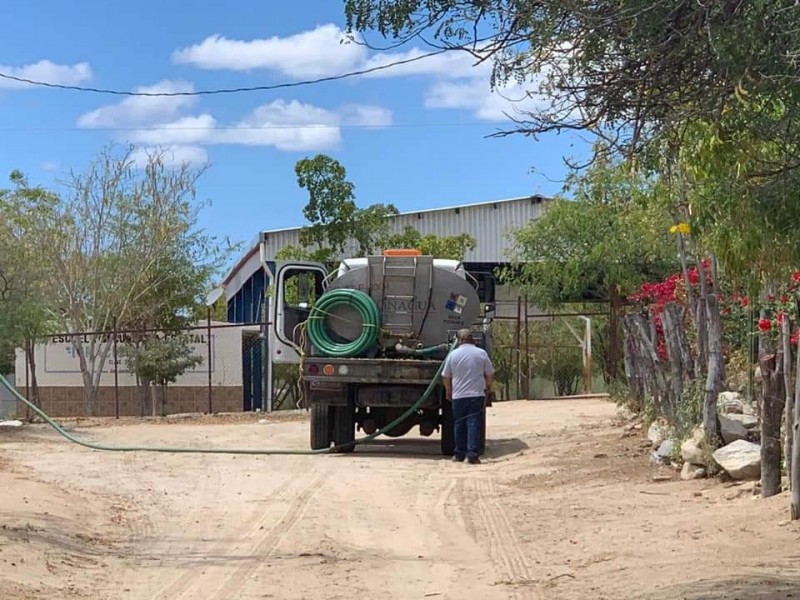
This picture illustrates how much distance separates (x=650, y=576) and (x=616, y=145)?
2.96 metres

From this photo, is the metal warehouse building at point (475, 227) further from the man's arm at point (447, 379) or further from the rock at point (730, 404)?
the rock at point (730, 404)

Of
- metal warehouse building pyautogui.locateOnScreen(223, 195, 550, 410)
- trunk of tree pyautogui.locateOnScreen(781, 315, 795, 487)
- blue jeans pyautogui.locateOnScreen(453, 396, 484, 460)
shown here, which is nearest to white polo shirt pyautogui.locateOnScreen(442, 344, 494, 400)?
blue jeans pyautogui.locateOnScreen(453, 396, 484, 460)

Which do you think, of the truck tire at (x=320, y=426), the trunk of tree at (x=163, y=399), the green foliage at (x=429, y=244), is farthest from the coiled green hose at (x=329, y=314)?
the trunk of tree at (x=163, y=399)

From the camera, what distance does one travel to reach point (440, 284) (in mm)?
16062

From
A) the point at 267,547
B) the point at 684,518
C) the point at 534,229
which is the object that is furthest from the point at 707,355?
the point at 534,229

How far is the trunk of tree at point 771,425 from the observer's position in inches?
376

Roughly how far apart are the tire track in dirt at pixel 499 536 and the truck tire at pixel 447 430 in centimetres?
215

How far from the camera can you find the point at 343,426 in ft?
51.2

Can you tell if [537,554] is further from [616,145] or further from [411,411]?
[411,411]

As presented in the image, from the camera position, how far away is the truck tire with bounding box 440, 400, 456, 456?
15477 mm

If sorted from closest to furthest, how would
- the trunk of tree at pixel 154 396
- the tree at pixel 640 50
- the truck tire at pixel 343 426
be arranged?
the tree at pixel 640 50 → the truck tire at pixel 343 426 → the trunk of tree at pixel 154 396

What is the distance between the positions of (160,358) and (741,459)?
65.3ft

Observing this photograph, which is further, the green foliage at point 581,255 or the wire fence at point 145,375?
the wire fence at point 145,375

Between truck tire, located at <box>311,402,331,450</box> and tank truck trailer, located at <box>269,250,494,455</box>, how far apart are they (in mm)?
14
